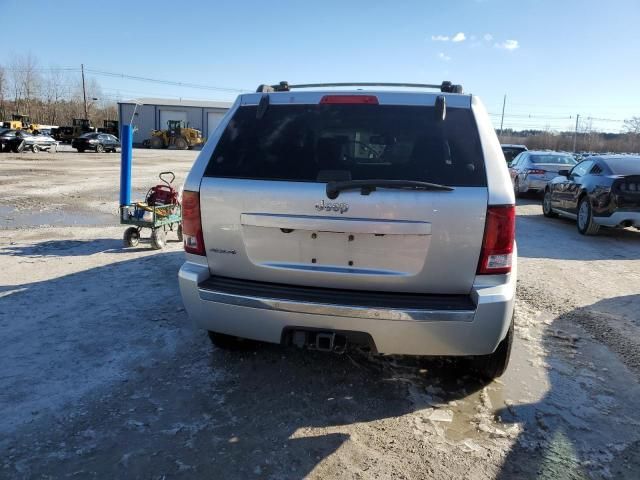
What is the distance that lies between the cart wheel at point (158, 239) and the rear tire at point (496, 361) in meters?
5.26

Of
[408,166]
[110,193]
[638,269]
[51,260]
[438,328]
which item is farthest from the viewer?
[110,193]

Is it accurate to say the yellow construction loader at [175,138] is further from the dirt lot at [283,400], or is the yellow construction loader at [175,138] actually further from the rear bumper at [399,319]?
the rear bumper at [399,319]

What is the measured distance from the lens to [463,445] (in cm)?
292

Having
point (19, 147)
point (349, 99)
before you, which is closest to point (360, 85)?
point (349, 99)

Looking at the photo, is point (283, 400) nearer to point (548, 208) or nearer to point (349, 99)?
point (349, 99)

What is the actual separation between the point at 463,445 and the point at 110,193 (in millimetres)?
13833

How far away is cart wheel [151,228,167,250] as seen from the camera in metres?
7.39

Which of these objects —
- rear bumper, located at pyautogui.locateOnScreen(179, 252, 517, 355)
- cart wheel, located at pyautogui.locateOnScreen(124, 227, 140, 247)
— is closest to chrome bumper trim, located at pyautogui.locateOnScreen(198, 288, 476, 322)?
rear bumper, located at pyautogui.locateOnScreen(179, 252, 517, 355)

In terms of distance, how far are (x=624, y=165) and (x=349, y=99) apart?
8.59 m

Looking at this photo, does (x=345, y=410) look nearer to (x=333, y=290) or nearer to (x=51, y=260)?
(x=333, y=290)

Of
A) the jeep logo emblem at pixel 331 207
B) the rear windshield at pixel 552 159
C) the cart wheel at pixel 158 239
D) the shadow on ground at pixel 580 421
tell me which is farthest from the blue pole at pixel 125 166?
the rear windshield at pixel 552 159

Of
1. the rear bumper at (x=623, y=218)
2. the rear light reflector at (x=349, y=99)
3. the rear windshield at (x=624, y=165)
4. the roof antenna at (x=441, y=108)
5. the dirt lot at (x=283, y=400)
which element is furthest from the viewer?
the rear windshield at (x=624, y=165)

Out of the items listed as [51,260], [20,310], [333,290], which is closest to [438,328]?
[333,290]

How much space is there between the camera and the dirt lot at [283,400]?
2.72 m
